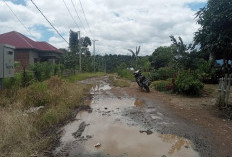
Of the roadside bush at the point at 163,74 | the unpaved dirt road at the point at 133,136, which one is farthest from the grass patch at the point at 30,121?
the roadside bush at the point at 163,74

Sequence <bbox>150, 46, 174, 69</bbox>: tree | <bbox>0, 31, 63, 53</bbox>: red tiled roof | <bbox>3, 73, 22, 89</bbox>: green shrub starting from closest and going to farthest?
<bbox>3, 73, 22, 89</bbox>: green shrub, <bbox>0, 31, 63, 53</bbox>: red tiled roof, <bbox>150, 46, 174, 69</bbox>: tree

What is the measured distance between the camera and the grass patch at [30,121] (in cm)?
425

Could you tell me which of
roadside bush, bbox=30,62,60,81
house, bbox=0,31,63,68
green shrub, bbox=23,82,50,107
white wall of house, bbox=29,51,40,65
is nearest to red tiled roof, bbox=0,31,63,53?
house, bbox=0,31,63,68

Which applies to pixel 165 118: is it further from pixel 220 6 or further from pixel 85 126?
pixel 220 6

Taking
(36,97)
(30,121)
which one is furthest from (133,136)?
(36,97)

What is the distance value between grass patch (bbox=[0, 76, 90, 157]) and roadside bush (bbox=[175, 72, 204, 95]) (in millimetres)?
5709

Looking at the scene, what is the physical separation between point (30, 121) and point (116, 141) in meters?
2.17

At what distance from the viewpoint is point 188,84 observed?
11.3 m

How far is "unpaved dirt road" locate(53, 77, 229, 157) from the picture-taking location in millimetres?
4336

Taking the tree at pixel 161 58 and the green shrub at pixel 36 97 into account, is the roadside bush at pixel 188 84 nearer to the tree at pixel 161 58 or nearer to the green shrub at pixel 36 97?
the green shrub at pixel 36 97

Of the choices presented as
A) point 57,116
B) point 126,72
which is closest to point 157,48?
point 126,72

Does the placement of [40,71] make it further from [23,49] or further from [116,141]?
[23,49]

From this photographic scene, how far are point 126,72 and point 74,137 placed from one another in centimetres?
2121

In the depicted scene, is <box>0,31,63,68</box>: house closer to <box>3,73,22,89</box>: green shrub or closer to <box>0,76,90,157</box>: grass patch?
<box>3,73,22,89</box>: green shrub
